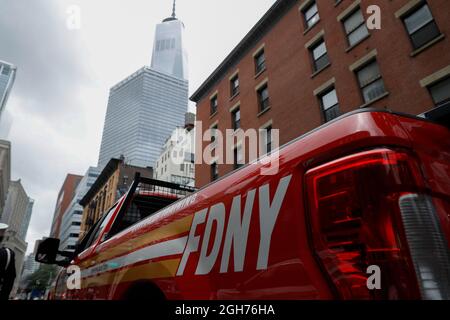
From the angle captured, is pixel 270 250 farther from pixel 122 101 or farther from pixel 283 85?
pixel 122 101

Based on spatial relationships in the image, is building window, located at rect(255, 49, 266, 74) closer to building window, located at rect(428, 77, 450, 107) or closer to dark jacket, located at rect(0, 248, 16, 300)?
building window, located at rect(428, 77, 450, 107)

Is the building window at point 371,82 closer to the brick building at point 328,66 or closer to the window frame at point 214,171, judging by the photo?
the brick building at point 328,66

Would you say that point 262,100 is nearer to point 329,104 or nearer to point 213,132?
point 213,132

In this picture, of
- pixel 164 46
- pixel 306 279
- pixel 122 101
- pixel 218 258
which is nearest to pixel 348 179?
pixel 306 279

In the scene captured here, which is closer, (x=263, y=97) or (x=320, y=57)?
(x=320, y=57)

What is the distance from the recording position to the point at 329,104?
13664 millimetres

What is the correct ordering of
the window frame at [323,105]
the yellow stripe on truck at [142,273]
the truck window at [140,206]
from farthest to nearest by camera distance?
the window frame at [323,105], the truck window at [140,206], the yellow stripe on truck at [142,273]

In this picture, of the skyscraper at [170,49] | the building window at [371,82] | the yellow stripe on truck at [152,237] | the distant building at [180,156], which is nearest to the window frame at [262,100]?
the building window at [371,82]

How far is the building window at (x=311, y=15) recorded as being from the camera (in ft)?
51.7

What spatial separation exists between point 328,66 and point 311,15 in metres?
4.17

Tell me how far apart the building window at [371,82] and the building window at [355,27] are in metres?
1.53

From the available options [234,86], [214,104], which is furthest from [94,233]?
[214,104]
